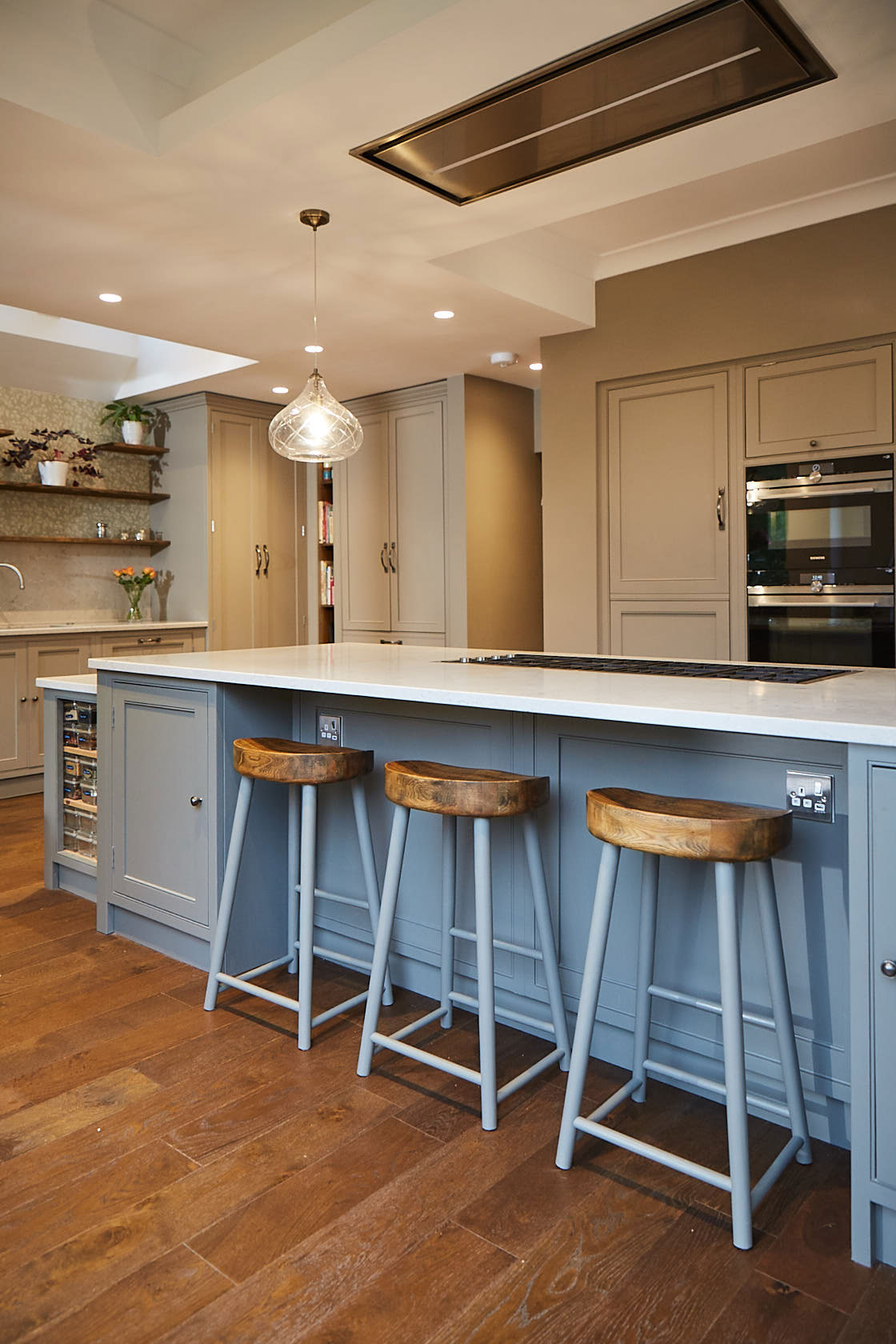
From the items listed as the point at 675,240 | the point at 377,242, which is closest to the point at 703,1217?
the point at 377,242

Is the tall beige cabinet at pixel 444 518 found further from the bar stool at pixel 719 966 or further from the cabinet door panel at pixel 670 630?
the bar stool at pixel 719 966

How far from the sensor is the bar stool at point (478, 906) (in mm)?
1933

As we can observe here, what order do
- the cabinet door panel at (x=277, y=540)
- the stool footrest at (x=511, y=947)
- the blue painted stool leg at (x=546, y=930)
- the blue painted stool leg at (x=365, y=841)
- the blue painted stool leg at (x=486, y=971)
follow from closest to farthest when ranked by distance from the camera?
1. the blue painted stool leg at (x=486, y=971)
2. the blue painted stool leg at (x=546, y=930)
3. the stool footrest at (x=511, y=947)
4. the blue painted stool leg at (x=365, y=841)
5. the cabinet door panel at (x=277, y=540)

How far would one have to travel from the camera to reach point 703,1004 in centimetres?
188

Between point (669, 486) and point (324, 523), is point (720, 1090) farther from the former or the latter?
point (324, 523)

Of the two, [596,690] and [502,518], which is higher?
[502,518]

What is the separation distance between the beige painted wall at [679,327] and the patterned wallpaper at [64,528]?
312 cm

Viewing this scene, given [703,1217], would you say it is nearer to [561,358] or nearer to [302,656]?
[302,656]

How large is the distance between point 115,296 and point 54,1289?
3850 millimetres

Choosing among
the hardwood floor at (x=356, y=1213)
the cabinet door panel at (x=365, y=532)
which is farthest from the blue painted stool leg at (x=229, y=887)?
the cabinet door panel at (x=365, y=532)

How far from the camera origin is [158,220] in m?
3.34

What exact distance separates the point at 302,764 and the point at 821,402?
9.32 ft

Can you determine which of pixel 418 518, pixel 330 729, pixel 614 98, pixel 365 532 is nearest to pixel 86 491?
pixel 365 532

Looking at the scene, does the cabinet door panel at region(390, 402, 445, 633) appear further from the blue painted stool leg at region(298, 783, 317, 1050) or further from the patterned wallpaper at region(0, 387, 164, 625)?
the blue painted stool leg at region(298, 783, 317, 1050)
